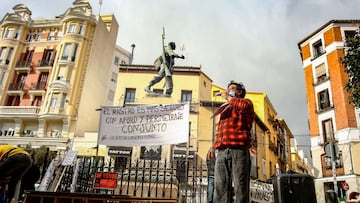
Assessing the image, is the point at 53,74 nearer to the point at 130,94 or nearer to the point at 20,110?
the point at 20,110

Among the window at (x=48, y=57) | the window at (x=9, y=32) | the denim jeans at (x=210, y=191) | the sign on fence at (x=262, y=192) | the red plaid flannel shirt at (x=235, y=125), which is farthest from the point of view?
the window at (x=9, y=32)

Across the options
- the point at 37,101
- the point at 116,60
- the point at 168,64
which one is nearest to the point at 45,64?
the point at 37,101

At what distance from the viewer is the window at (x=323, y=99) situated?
25.5 meters

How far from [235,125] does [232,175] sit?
67 cm

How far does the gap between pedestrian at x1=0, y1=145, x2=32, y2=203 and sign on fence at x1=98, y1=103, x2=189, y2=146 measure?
4217 millimetres

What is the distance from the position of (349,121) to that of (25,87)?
3294cm

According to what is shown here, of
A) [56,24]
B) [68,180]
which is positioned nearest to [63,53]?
[56,24]

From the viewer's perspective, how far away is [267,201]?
35.6 ft

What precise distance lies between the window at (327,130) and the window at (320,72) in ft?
14.0

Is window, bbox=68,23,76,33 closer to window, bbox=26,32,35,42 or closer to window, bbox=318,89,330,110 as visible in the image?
window, bbox=26,32,35,42

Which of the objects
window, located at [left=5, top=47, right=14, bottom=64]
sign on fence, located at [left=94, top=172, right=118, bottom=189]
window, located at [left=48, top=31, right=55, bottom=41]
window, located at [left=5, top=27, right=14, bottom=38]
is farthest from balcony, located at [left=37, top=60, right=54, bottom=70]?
sign on fence, located at [left=94, top=172, right=118, bottom=189]

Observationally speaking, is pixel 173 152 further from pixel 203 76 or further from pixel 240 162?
pixel 240 162

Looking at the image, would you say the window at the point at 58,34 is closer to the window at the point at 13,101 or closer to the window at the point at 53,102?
the window at the point at 13,101

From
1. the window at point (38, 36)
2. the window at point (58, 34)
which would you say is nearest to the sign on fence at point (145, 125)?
the window at point (58, 34)
